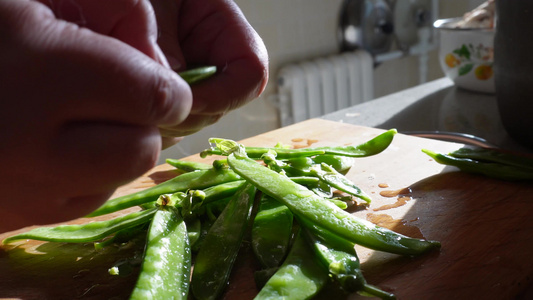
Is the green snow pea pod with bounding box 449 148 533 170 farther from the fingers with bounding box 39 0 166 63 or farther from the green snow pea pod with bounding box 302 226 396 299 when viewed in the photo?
the fingers with bounding box 39 0 166 63

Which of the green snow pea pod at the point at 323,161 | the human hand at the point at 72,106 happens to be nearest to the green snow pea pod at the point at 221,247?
the green snow pea pod at the point at 323,161

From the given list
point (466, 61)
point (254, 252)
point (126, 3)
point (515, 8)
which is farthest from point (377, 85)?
point (126, 3)

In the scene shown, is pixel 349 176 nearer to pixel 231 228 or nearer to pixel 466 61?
pixel 231 228

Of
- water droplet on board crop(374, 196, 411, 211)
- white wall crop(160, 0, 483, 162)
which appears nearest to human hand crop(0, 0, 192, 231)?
water droplet on board crop(374, 196, 411, 211)

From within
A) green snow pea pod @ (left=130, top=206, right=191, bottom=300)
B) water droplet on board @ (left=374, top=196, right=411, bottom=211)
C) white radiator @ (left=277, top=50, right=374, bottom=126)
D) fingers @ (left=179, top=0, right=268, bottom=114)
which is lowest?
white radiator @ (left=277, top=50, right=374, bottom=126)

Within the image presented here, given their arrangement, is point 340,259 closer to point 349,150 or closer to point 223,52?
point 223,52

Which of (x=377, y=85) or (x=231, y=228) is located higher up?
(x=231, y=228)
